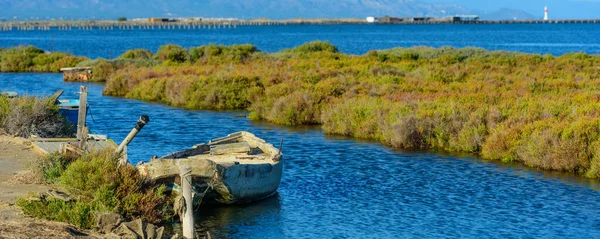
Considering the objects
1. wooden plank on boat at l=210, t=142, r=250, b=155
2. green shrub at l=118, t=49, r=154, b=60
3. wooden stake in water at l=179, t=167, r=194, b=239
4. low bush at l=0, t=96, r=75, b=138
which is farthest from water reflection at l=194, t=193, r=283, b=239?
green shrub at l=118, t=49, r=154, b=60

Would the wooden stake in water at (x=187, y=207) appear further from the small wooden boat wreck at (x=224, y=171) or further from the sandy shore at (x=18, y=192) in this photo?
the sandy shore at (x=18, y=192)

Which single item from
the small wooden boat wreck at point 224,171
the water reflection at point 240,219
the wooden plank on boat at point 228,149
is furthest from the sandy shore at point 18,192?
the wooden plank on boat at point 228,149

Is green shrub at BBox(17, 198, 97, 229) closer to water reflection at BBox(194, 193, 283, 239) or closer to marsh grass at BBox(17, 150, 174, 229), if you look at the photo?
marsh grass at BBox(17, 150, 174, 229)

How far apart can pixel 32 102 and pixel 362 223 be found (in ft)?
40.4

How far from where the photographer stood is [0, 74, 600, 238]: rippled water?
57.5ft

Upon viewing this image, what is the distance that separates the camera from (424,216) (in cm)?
1861

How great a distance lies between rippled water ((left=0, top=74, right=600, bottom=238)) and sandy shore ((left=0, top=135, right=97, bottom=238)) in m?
3.37

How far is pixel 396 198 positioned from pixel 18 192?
26.9 ft

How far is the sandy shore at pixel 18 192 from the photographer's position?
45.5 feet

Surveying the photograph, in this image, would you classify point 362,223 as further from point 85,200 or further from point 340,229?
point 85,200

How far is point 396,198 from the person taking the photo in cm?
2036

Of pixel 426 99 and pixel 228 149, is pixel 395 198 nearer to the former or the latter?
pixel 228 149

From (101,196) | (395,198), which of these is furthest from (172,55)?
(101,196)

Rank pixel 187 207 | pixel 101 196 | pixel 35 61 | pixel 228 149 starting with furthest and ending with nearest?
pixel 35 61, pixel 228 149, pixel 101 196, pixel 187 207
